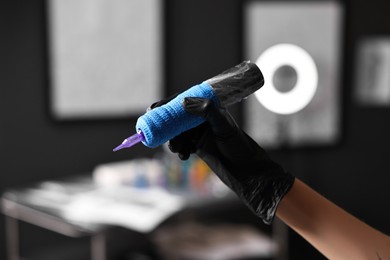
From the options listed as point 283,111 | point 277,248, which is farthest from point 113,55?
point 277,248

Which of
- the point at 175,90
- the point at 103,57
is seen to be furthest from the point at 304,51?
the point at 103,57

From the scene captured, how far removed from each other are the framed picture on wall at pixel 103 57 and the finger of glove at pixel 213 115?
201cm

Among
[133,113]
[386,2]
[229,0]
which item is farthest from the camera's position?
[386,2]

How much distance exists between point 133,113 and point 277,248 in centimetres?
90

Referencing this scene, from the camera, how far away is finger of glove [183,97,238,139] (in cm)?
81

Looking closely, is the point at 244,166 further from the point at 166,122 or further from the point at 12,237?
the point at 12,237

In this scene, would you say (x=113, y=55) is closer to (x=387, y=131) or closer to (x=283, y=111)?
(x=283, y=111)

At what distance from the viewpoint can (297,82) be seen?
285cm

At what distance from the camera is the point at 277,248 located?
9.13ft

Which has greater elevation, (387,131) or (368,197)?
(387,131)

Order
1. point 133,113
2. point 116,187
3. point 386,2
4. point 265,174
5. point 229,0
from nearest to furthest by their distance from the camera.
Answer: point 265,174
point 116,187
point 133,113
point 229,0
point 386,2

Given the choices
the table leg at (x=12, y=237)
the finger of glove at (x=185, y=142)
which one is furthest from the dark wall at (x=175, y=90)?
the finger of glove at (x=185, y=142)

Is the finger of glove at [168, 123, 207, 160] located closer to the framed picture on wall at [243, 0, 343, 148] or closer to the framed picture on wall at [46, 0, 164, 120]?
the framed picture on wall at [46, 0, 164, 120]

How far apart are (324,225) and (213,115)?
22 cm
